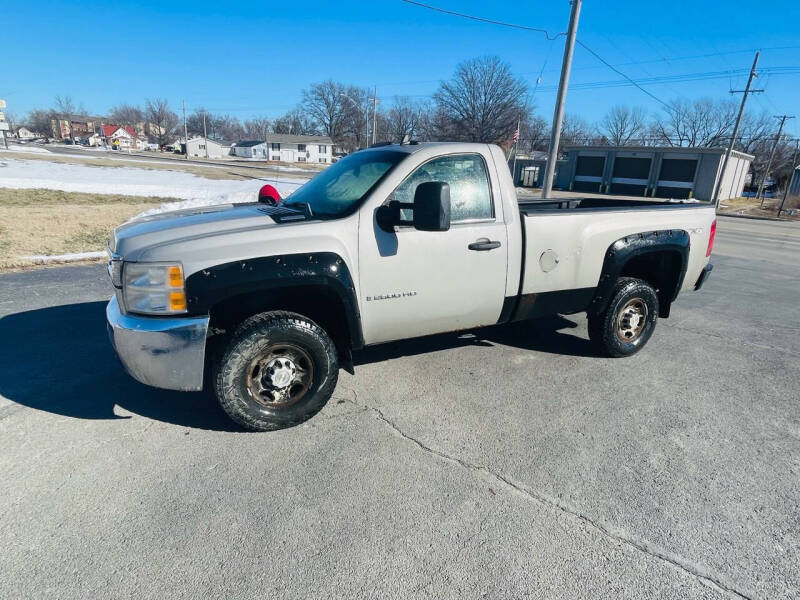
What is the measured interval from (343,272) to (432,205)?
28.5 inches

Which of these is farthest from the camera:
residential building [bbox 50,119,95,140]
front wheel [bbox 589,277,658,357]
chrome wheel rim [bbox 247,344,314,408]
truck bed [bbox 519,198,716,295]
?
residential building [bbox 50,119,95,140]

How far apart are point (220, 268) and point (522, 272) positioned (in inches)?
91.5

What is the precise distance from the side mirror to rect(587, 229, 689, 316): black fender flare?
77.2 inches

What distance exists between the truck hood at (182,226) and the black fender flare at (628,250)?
2766 millimetres

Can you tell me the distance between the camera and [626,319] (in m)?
4.71

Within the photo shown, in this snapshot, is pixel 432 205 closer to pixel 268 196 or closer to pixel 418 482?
pixel 418 482

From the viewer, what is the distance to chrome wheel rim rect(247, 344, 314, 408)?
10.4 feet

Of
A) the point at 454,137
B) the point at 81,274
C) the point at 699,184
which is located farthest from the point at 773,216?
the point at 81,274

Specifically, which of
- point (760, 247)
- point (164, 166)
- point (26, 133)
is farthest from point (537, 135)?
point (26, 133)

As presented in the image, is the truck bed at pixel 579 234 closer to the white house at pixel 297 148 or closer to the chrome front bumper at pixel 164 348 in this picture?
the chrome front bumper at pixel 164 348

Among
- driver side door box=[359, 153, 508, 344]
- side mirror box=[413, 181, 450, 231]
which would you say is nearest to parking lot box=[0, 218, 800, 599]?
driver side door box=[359, 153, 508, 344]

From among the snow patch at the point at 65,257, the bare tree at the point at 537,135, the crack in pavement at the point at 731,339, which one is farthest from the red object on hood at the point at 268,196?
the bare tree at the point at 537,135

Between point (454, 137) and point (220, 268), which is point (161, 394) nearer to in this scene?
point (220, 268)

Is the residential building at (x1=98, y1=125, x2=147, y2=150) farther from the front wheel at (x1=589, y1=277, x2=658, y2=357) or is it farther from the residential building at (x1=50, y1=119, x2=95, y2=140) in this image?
the front wheel at (x1=589, y1=277, x2=658, y2=357)
